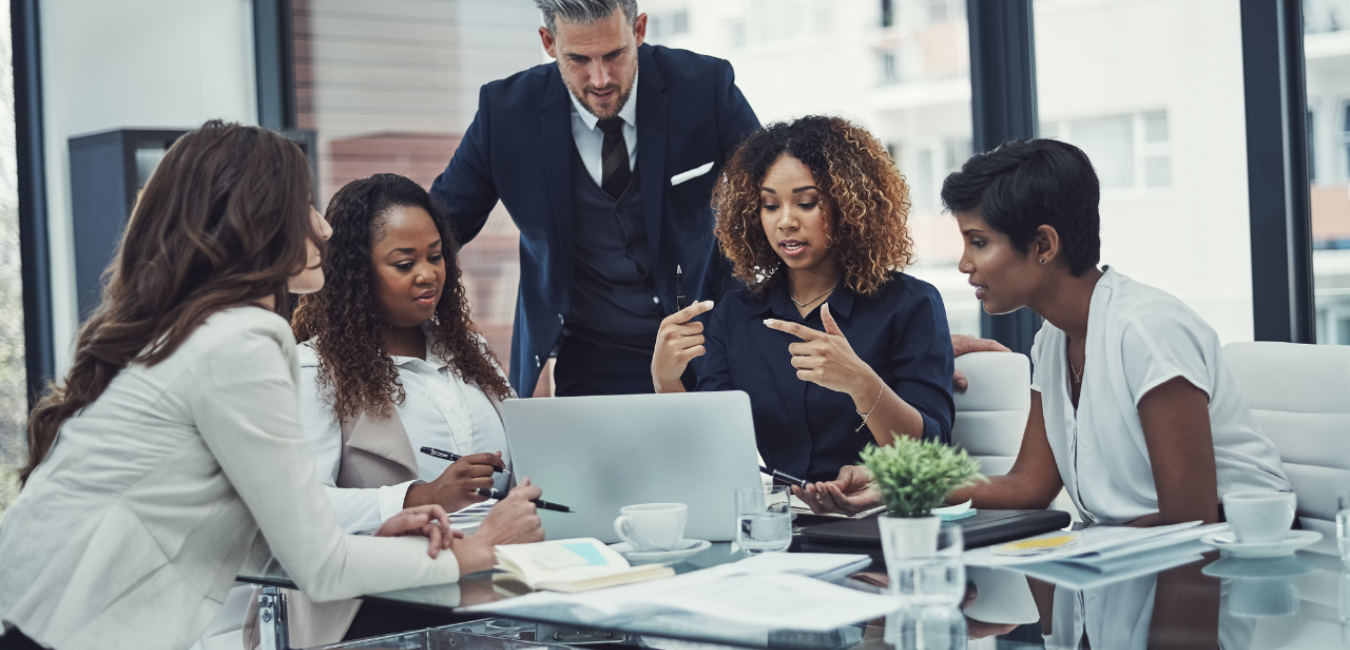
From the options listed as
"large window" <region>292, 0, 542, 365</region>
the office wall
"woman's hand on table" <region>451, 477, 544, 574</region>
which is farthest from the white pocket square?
the office wall

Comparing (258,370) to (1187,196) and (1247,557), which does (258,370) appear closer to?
(1247,557)

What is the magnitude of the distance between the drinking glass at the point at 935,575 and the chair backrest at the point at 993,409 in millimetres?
1155

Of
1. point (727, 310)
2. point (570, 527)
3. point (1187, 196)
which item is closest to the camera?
point (570, 527)

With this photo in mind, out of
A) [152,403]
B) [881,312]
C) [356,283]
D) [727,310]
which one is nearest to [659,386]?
[727,310]

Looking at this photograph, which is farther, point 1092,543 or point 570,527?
point 570,527

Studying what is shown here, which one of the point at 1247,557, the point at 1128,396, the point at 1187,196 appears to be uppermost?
the point at 1187,196

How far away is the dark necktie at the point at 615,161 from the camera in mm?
2801

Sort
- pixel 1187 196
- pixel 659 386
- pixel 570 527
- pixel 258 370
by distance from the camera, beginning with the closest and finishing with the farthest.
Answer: pixel 258 370 → pixel 570 527 → pixel 659 386 → pixel 1187 196

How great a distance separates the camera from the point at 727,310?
253 centimetres

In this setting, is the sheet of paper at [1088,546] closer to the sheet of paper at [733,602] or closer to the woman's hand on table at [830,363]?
the sheet of paper at [733,602]

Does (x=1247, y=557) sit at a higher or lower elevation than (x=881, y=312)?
lower

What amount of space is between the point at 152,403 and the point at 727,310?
134 centimetres

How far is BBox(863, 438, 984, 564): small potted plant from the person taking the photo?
1.26 m

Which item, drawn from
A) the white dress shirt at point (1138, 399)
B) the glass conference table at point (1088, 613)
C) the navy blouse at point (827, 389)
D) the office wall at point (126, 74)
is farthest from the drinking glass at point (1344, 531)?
the office wall at point (126, 74)
